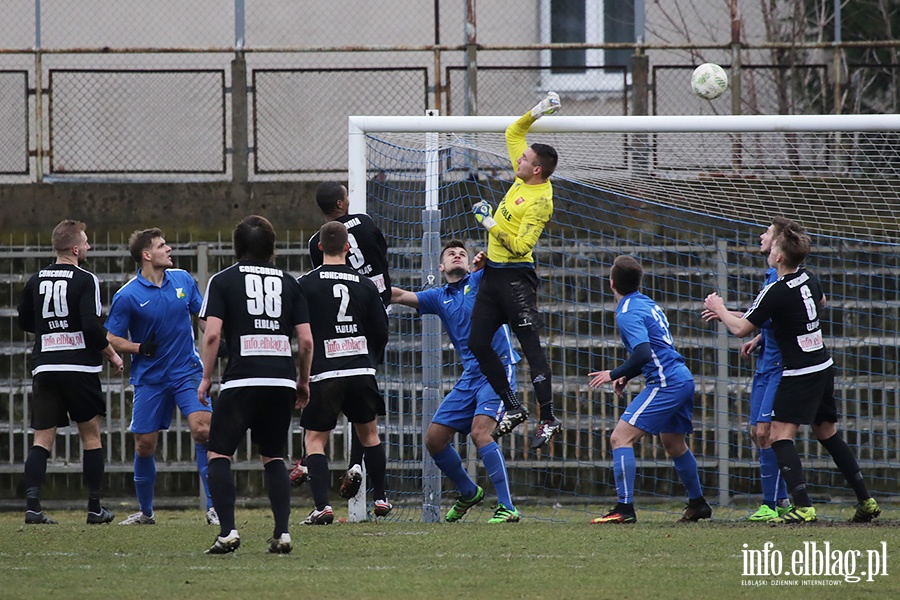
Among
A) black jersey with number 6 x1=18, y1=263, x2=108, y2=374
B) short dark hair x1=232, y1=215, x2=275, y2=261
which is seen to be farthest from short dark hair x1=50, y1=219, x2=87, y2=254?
short dark hair x1=232, y1=215, x2=275, y2=261

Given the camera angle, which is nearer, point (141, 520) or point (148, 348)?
point (148, 348)

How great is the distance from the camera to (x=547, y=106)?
8.18 metres

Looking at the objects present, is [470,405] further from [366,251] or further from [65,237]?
[65,237]

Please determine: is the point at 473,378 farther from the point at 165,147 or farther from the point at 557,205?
the point at 165,147

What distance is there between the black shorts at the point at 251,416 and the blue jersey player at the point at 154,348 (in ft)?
7.59

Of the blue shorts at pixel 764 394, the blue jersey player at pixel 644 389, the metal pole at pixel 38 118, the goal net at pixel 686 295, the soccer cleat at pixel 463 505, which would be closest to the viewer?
the blue jersey player at pixel 644 389

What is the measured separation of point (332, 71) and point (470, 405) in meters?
5.58

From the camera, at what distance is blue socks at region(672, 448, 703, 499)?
28.0 feet

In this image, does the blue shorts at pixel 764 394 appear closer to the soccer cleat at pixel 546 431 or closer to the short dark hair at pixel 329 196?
the soccer cleat at pixel 546 431

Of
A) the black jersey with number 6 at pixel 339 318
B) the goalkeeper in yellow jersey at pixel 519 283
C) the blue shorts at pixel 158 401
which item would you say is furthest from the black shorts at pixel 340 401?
the blue shorts at pixel 158 401

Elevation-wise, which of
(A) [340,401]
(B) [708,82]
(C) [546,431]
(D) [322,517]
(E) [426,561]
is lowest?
(D) [322,517]

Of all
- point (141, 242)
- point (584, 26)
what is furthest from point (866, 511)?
point (584, 26)

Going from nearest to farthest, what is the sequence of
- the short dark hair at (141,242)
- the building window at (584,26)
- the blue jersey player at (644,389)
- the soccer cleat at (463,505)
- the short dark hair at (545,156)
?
the short dark hair at (545,156) → the blue jersey player at (644,389) → the soccer cleat at (463,505) → the short dark hair at (141,242) → the building window at (584,26)

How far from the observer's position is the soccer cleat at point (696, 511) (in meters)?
8.55
